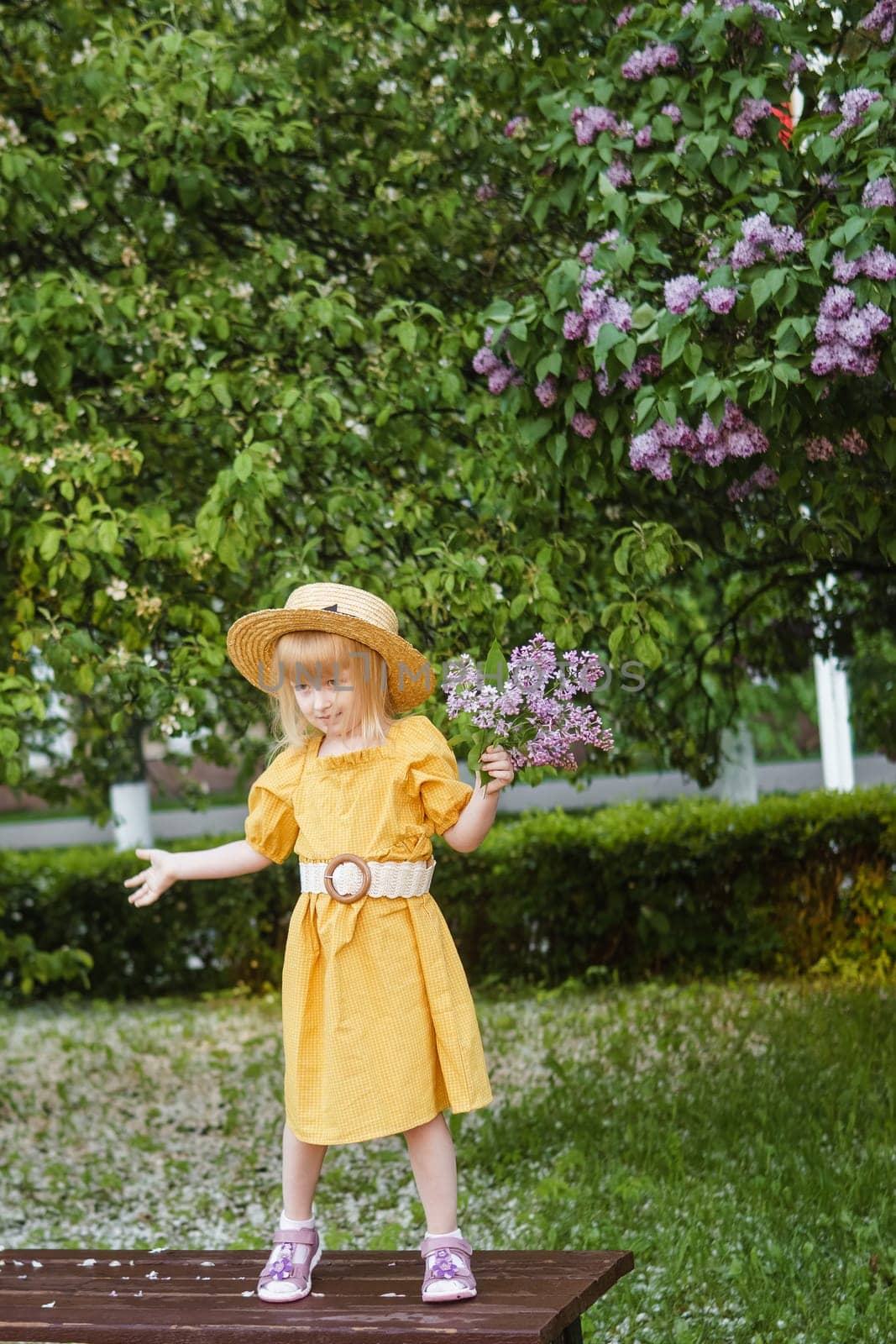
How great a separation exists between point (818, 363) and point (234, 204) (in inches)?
95.4

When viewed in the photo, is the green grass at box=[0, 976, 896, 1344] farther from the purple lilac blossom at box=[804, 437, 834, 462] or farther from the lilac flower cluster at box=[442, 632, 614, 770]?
the purple lilac blossom at box=[804, 437, 834, 462]

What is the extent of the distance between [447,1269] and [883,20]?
2930 mm

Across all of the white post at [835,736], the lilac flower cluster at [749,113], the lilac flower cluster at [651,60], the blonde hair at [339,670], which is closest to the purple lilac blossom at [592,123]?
the lilac flower cluster at [651,60]

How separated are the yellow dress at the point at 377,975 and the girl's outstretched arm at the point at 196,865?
132mm

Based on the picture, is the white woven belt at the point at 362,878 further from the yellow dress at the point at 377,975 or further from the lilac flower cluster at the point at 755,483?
the lilac flower cluster at the point at 755,483

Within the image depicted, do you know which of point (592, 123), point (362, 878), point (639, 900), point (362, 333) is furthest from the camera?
point (639, 900)

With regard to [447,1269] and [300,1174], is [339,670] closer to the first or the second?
[300,1174]

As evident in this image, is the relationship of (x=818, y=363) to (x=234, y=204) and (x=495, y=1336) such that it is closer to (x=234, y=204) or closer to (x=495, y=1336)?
(x=495, y=1336)

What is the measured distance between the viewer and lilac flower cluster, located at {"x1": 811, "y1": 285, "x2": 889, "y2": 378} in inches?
121

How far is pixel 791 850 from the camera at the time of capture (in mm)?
8180

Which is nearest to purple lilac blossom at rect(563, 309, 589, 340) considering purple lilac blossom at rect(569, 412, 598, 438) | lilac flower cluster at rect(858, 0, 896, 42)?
purple lilac blossom at rect(569, 412, 598, 438)

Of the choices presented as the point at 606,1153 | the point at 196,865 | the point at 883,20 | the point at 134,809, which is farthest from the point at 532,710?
the point at 134,809

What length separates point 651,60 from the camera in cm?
361

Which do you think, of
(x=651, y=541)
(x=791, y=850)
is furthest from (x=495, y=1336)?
(x=791, y=850)
